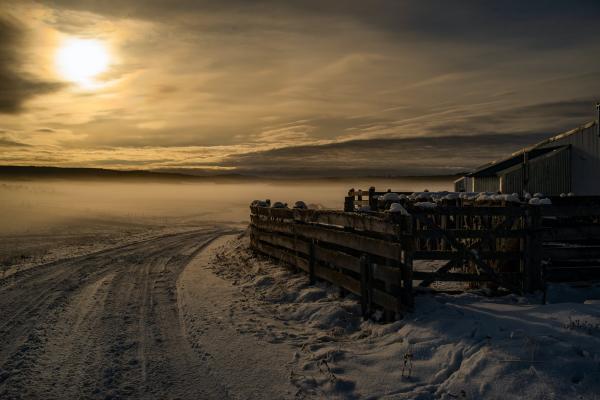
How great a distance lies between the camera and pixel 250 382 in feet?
16.5

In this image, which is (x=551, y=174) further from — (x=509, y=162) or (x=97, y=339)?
(x=97, y=339)

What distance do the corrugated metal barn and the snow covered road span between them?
1824cm

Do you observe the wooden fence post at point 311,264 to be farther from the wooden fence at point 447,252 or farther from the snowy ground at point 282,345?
the snowy ground at point 282,345

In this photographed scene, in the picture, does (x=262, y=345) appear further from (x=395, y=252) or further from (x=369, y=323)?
(x=395, y=252)

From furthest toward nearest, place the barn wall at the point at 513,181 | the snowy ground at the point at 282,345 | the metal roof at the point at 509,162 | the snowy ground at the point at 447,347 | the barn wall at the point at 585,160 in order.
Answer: the barn wall at the point at 513,181, the metal roof at the point at 509,162, the barn wall at the point at 585,160, the snowy ground at the point at 282,345, the snowy ground at the point at 447,347

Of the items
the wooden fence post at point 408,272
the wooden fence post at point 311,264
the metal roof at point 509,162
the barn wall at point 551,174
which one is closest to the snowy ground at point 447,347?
the wooden fence post at point 408,272

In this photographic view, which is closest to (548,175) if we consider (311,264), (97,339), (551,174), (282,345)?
(551,174)

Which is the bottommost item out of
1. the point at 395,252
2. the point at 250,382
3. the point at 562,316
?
the point at 250,382

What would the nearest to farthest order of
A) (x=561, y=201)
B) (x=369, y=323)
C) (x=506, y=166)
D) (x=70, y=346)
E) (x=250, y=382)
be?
(x=250, y=382)
(x=70, y=346)
(x=369, y=323)
(x=561, y=201)
(x=506, y=166)

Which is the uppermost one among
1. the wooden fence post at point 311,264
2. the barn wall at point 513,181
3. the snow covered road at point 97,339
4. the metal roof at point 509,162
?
the metal roof at point 509,162

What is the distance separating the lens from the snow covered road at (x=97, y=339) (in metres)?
4.90

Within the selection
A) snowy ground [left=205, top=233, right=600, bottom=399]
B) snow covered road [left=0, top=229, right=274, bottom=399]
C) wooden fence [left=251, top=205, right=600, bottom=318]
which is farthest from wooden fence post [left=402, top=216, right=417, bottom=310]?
snow covered road [left=0, top=229, right=274, bottom=399]

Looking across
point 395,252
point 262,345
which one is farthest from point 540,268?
point 262,345

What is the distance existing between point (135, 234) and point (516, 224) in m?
19.1
